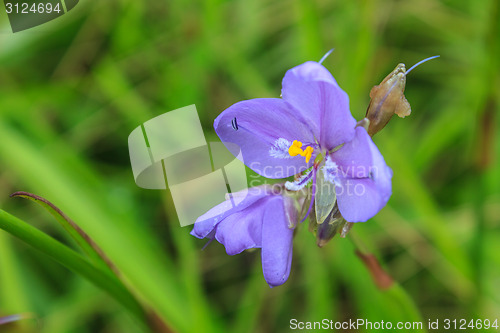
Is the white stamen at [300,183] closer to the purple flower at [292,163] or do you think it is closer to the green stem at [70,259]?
the purple flower at [292,163]

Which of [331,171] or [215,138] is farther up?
[331,171]

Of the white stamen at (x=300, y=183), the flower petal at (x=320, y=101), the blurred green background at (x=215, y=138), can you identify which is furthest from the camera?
the blurred green background at (x=215, y=138)

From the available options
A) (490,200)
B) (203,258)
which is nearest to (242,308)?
(203,258)

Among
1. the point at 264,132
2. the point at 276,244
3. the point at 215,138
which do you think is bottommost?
the point at 215,138

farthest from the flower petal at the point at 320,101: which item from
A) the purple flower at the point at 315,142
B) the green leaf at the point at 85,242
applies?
the green leaf at the point at 85,242

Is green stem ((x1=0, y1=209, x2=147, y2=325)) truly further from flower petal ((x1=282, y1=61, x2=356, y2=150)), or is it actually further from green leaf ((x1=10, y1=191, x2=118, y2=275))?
flower petal ((x1=282, y1=61, x2=356, y2=150))

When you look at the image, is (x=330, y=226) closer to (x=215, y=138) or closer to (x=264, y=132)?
(x=264, y=132)

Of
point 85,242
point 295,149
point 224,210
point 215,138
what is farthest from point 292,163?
point 215,138
